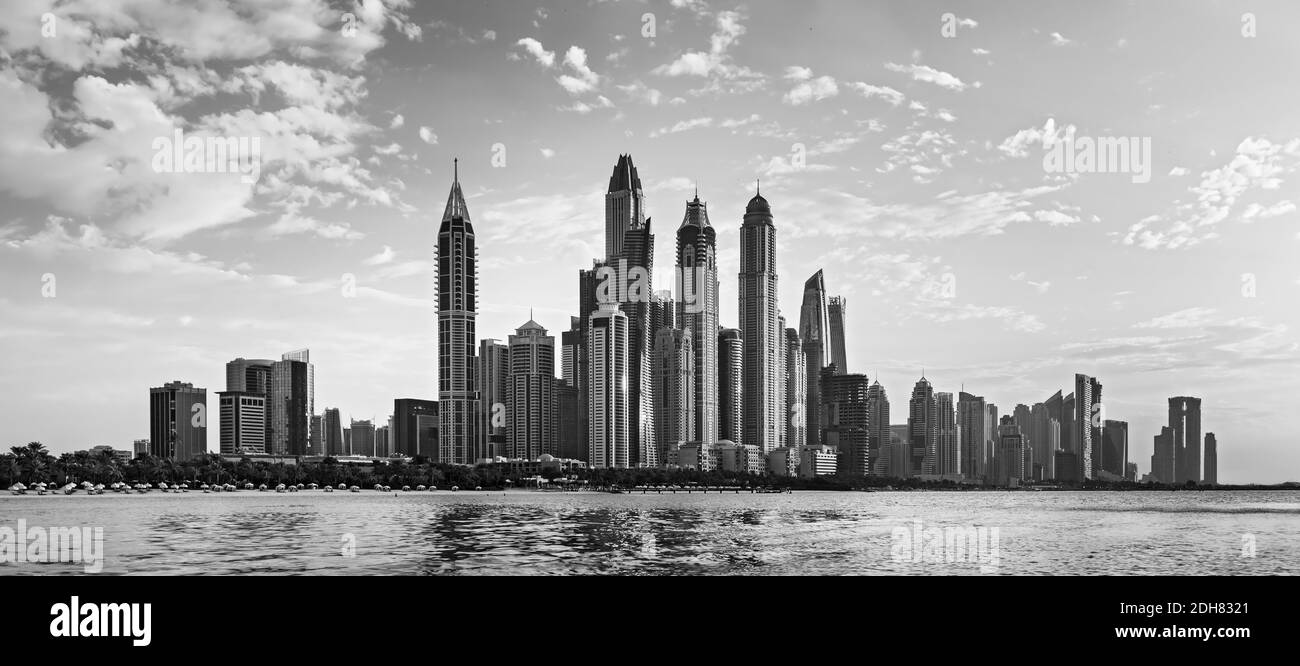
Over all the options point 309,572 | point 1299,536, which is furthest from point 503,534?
point 1299,536

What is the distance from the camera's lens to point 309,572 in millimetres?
46438
